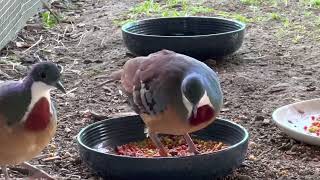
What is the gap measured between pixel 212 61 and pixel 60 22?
1803 mm

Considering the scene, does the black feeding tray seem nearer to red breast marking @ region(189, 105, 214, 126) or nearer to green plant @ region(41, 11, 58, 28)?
red breast marking @ region(189, 105, 214, 126)

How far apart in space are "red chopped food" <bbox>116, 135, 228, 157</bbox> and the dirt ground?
192mm

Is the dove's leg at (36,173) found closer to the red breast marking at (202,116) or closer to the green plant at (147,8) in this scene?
the red breast marking at (202,116)

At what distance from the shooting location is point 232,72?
538cm

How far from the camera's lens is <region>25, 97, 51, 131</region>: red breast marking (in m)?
3.09

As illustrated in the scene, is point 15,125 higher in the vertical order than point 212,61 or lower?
higher

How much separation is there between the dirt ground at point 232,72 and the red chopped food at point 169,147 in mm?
192

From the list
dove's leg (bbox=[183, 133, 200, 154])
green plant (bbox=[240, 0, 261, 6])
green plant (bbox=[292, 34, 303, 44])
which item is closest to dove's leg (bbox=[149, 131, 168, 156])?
dove's leg (bbox=[183, 133, 200, 154])

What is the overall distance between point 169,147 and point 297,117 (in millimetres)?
764

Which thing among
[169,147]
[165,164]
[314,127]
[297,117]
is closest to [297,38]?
[297,117]

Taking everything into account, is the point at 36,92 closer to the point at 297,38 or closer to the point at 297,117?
the point at 297,117

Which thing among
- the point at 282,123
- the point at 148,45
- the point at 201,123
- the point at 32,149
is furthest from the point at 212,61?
the point at 32,149

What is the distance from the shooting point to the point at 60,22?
22.6 ft

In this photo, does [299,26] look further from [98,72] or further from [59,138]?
[59,138]
